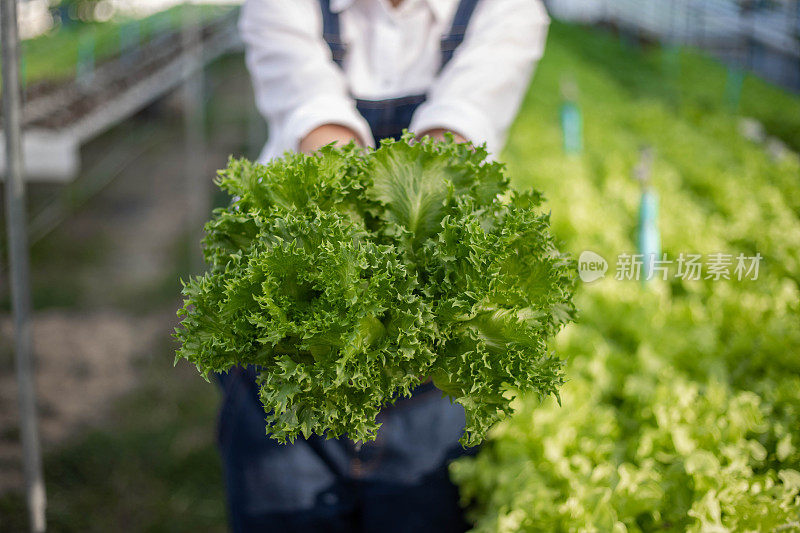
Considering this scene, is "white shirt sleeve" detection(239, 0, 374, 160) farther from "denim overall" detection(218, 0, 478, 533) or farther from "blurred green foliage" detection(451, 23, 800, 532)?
"blurred green foliage" detection(451, 23, 800, 532)

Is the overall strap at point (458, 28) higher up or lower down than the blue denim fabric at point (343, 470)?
higher up

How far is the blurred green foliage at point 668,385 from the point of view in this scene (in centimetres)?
134

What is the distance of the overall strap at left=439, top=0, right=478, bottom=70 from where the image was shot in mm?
1459

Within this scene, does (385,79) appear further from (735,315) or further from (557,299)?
(735,315)


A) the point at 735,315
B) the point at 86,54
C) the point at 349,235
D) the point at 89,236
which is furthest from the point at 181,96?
the point at 349,235

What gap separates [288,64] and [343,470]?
0.89m

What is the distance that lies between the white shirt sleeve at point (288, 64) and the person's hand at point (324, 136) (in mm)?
29

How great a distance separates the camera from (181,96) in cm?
1095

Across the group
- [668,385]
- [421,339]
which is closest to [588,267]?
[421,339]

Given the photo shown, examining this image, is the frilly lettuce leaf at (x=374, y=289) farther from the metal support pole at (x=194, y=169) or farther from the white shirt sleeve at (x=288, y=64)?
the metal support pole at (x=194, y=169)

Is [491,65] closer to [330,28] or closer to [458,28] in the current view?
[458,28]

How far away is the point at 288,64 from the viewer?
4.72 ft

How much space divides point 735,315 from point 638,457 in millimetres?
1083

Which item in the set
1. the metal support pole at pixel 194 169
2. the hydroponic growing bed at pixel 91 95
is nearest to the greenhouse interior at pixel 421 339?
the hydroponic growing bed at pixel 91 95
